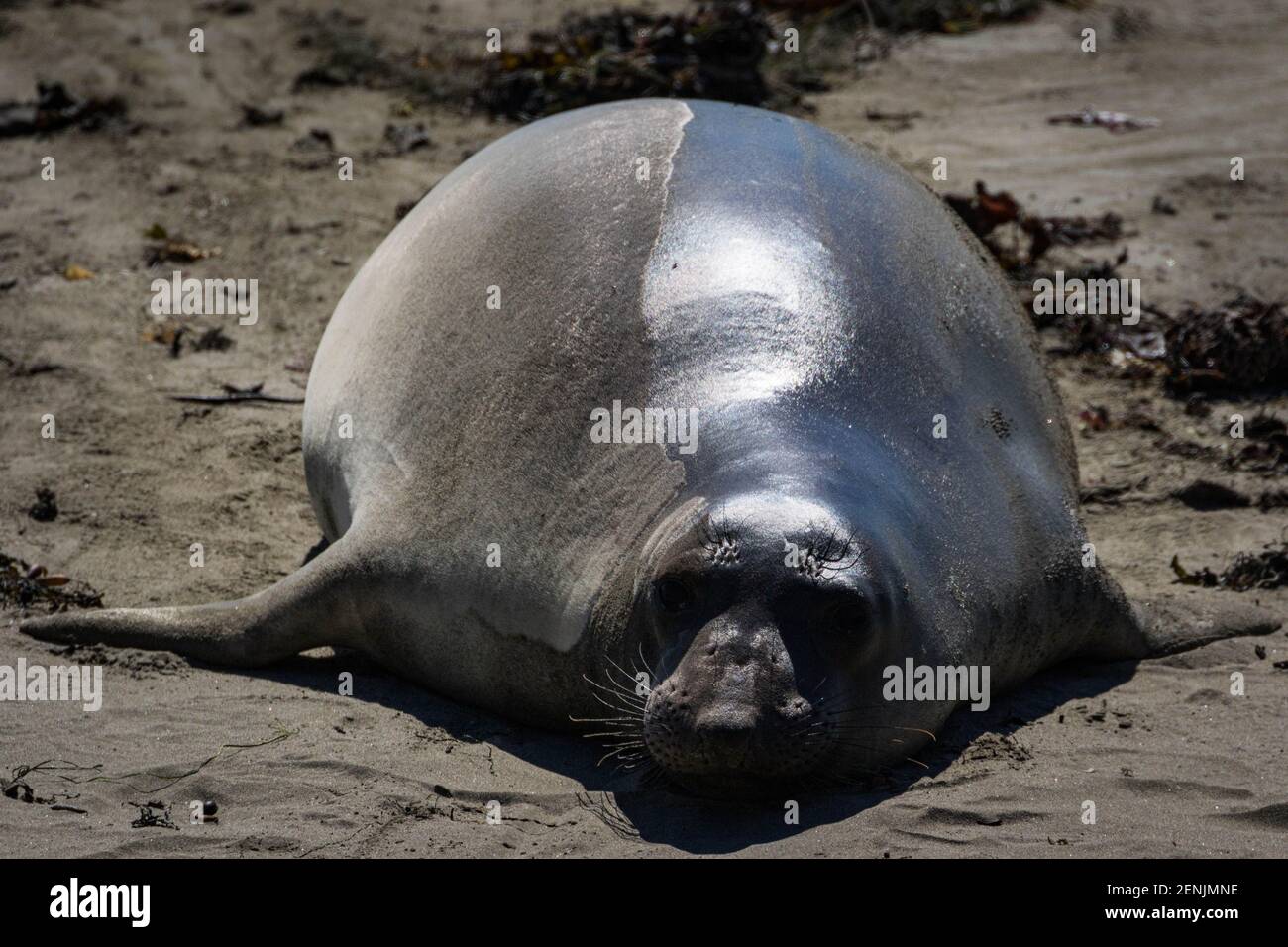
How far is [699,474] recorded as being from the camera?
4.71 m

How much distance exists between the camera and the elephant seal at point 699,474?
434cm

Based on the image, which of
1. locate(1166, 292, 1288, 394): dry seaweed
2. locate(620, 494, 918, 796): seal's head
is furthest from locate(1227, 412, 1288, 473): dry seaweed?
locate(620, 494, 918, 796): seal's head

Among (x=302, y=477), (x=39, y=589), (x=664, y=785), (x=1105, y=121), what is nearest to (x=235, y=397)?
(x=302, y=477)

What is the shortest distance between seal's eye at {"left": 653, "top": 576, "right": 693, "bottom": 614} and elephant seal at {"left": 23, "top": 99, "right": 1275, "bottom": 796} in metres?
0.02

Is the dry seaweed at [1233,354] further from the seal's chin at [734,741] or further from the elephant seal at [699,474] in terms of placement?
the seal's chin at [734,741]

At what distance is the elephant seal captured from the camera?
171 inches

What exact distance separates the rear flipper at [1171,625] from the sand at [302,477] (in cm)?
7

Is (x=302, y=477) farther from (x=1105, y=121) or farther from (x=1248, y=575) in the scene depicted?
(x=1105, y=121)

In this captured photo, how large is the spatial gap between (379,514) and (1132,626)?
2.24m

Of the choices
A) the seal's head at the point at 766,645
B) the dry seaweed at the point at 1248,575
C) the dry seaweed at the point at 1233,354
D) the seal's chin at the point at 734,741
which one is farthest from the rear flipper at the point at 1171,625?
the dry seaweed at the point at 1233,354

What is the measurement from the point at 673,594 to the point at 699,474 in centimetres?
45

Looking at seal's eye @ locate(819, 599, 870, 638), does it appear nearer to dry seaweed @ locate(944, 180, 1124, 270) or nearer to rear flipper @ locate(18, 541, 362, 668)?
rear flipper @ locate(18, 541, 362, 668)

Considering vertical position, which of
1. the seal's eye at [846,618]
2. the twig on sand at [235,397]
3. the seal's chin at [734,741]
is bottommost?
the seal's chin at [734,741]

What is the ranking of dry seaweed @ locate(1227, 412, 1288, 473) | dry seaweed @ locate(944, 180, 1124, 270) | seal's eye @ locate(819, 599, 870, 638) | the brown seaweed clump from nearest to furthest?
seal's eye @ locate(819, 599, 870, 638)
dry seaweed @ locate(1227, 412, 1288, 473)
dry seaweed @ locate(944, 180, 1124, 270)
the brown seaweed clump
